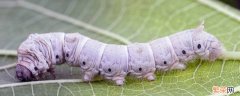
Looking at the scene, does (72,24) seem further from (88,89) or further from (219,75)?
(219,75)

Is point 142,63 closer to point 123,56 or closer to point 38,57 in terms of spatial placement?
point 123,56

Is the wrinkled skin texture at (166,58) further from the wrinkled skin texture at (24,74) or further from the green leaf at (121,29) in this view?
Result: the wrinkled skin texture at (24,74)

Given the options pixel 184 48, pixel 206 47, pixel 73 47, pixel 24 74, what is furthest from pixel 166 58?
pixel 24 74

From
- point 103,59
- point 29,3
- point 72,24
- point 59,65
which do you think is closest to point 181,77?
point 103,59

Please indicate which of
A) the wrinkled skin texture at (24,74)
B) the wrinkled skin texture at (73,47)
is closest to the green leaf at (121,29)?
the wrinkled skin texture at (24,74)

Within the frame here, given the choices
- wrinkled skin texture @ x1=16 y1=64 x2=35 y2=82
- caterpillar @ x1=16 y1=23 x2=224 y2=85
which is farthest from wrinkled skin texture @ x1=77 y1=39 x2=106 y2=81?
wrinkled skin texture @ x1=16 y1=64 x2=35 y2=82

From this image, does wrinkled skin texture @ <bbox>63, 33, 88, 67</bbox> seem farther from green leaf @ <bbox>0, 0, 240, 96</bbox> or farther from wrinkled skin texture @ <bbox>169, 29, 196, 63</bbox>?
wrinkled skin texture @ <bbox>169, 29, 196, 63</bbox>
